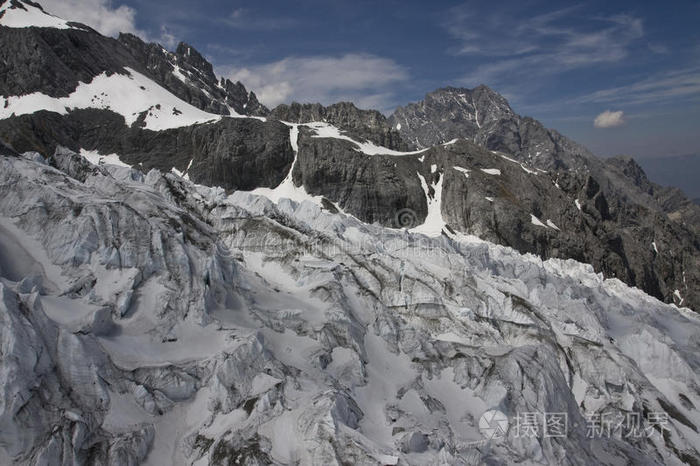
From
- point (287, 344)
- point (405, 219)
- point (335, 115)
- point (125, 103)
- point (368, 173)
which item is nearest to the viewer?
point (287, 344)

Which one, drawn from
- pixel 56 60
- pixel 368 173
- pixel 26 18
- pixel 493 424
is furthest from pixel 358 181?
pixel 26 18

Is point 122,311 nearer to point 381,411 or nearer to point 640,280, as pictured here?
point 381,411

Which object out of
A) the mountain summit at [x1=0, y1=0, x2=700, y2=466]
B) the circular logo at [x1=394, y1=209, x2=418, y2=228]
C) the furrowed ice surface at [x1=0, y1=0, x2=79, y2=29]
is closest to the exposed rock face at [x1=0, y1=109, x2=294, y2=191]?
the circular logo at [x1=394, y1=209, x2=418, y2=228]

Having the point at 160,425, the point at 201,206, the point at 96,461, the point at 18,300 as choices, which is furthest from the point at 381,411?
→ the point at 201,206

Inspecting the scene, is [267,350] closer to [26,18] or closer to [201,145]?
[201,145]

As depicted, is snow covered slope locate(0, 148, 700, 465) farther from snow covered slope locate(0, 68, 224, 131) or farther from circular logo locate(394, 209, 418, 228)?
snow covered slope locate(0, 68, 224, 131)

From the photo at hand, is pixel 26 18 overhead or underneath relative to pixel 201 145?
overhead
